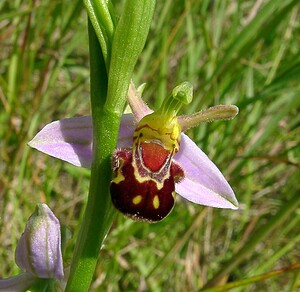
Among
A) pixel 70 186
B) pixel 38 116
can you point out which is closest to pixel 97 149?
pixel 38 116

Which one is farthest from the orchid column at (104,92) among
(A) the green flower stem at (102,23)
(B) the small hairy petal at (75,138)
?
(B) the small hairy petal at (75,138)

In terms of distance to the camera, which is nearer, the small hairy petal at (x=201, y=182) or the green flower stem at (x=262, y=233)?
the small hairy petal at (x=201, y=182)

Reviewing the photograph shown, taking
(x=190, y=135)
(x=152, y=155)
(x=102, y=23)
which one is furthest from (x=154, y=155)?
(x=190, y=135)

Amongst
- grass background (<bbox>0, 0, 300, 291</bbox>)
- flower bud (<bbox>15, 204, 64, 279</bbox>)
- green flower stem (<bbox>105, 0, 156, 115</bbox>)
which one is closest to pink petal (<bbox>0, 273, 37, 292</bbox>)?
flower bud (<bbox>15, 204, 64, 279</bbox>)

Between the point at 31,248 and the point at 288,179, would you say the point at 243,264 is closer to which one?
the point at 288,179

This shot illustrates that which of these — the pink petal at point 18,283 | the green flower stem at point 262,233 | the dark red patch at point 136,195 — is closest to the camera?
the dark red patch at point 136,195

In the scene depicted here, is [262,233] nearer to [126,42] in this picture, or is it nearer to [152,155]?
[152,155]

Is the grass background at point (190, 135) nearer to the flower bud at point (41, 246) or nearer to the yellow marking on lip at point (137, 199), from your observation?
the flower bud at point (41, 246)
